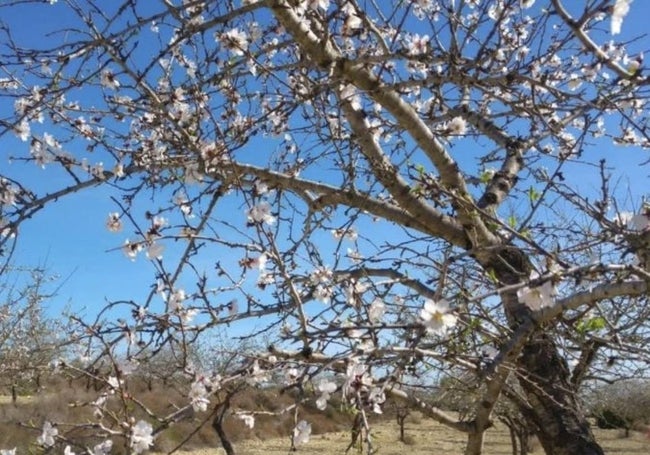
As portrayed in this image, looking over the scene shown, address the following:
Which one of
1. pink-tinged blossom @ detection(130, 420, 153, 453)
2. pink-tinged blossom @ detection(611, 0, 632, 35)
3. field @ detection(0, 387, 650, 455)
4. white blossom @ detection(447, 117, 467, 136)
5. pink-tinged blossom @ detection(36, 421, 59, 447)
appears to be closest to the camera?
pink-tinged blossom @ detection(611, 0, 632, 35)

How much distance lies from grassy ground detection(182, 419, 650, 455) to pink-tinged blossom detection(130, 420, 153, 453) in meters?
16.9

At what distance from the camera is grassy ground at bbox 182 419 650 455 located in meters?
20.3

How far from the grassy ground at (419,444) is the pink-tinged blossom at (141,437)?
1690 centimetres

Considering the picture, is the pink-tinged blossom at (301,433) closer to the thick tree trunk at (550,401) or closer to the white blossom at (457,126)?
the thick tree trunk at (550,401)

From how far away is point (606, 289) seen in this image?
2.07 m

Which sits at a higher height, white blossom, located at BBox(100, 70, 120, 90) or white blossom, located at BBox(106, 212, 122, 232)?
white blossom, located at BBox(100, 70, 120, 90)

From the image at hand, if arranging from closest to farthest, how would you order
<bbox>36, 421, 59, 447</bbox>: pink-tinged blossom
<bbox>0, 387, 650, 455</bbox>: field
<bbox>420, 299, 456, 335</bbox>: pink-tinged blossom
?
<bbox>420, 299, 456, 335</bbox>: pink-tinged blossom < <bbox>36, 421, 59, 447</bbox>: pink-tinged blossom < <bbox>0, 387, 650, 455</bbox>: field

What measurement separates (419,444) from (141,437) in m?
21.4

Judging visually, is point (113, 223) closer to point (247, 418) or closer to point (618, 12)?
point (247, 418)

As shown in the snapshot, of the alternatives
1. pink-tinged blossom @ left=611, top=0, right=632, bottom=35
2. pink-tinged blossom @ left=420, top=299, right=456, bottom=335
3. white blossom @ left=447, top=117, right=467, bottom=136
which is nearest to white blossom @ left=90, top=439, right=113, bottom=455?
pink-tinged blossom @ left=420, top=299, right=456, bottom=335

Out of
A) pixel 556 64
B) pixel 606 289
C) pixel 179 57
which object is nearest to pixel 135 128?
pixel 179 57

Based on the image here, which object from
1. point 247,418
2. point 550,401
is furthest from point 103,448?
point 550,401

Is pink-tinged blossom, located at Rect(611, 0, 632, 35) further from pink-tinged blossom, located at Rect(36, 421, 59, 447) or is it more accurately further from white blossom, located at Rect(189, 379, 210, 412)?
pink-tinged blossom, located at Rect(36, 421, 59, 447)

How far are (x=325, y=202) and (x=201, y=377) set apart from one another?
150 cm
